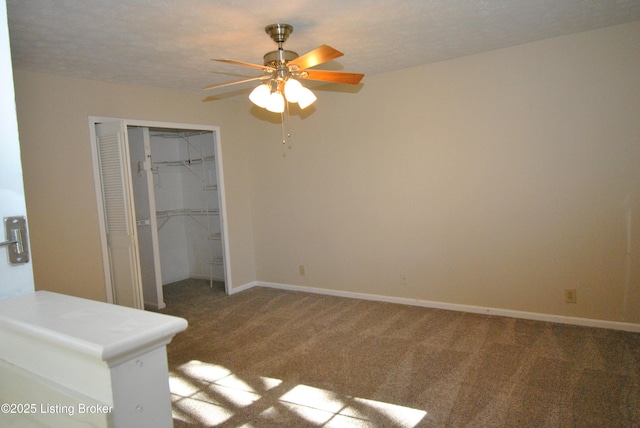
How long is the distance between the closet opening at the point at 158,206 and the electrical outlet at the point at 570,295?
3.70 meters

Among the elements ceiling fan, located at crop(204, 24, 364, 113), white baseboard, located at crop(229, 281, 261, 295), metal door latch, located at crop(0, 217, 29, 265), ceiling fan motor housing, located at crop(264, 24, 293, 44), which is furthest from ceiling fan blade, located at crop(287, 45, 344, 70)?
white baseboard, located at crop(229, 281, 261, 295)

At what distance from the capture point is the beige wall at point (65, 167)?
3482mm

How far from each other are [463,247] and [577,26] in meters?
2.05

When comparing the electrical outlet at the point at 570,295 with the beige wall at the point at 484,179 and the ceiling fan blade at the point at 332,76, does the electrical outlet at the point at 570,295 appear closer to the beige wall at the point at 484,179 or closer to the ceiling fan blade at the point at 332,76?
the beige wall at the point at 484,179

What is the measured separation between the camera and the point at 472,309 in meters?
4.00

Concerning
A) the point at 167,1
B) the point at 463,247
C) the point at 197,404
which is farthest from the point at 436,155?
the point at 197,404

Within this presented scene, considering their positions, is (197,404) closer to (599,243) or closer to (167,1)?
(167,1)

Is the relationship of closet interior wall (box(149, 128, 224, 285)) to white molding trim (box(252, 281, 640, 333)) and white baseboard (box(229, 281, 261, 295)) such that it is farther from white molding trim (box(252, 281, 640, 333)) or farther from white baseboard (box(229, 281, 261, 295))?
white molding trim (box(252, 281, 640, 333))

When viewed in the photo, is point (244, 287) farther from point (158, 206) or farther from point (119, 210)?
point (119, 210)

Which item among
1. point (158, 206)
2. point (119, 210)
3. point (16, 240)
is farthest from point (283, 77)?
point (158, 206)

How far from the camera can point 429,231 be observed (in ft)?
13.7

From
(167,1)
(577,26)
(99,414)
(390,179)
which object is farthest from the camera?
(390,179)

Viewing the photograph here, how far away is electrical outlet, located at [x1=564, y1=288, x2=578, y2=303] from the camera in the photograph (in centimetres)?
352

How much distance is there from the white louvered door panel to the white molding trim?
58.0 inches
